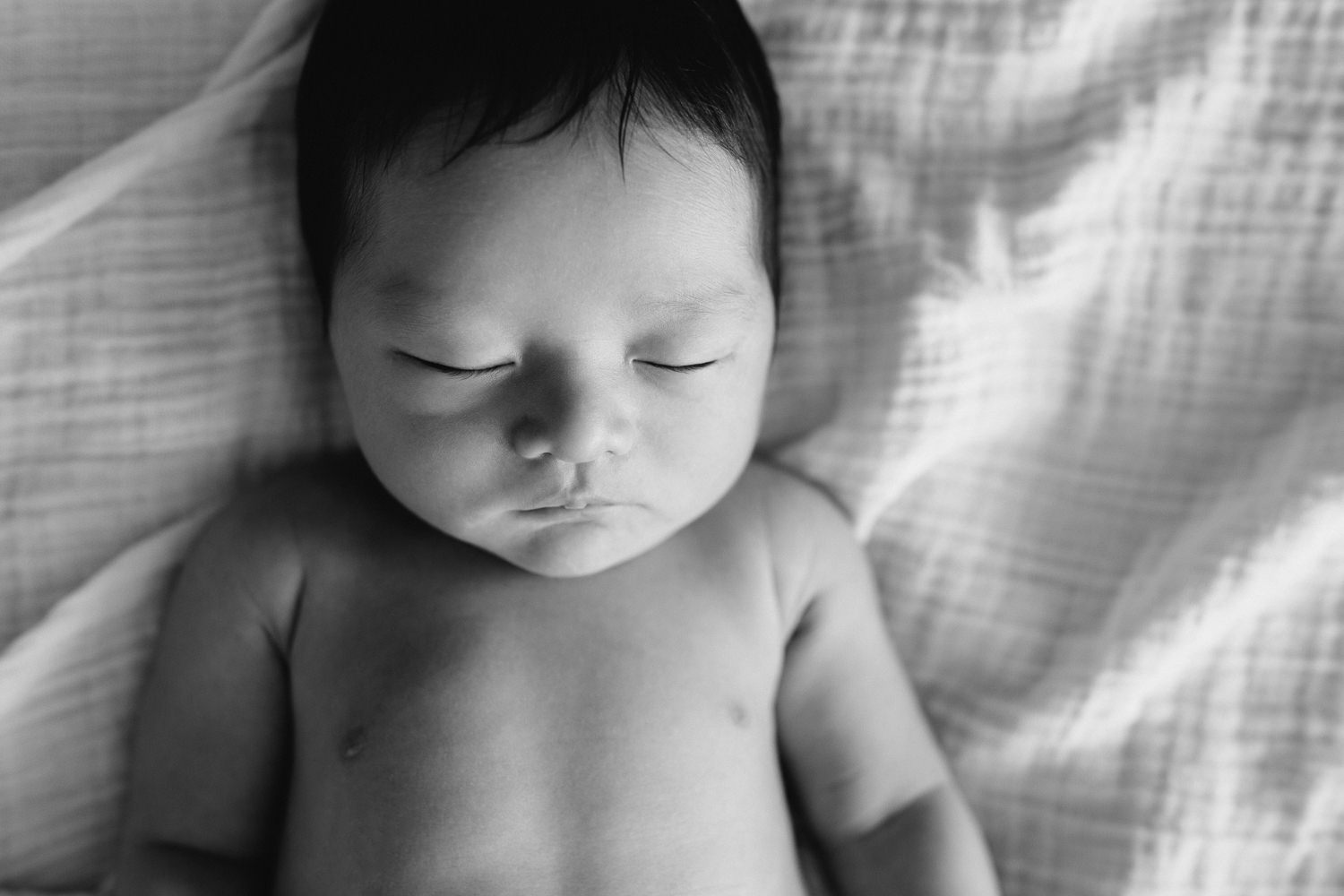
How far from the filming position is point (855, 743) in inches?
48.9

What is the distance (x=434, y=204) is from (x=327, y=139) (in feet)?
0.48

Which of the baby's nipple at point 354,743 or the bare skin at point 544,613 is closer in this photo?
the bare skin at point 544,613

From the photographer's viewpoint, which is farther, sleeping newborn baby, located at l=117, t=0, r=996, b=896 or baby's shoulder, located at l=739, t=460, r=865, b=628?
baby's shoulder, located at l=739, t=460, r=865, b=628

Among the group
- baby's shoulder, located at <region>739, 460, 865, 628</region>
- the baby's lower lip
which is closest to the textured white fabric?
baby's shoulder, located at <region>739, 460, 865, 628</region>

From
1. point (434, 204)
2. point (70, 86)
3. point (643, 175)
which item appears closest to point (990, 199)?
point (643, 175)

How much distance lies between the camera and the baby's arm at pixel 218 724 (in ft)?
3.89

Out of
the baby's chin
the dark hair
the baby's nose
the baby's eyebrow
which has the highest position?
the dark hair

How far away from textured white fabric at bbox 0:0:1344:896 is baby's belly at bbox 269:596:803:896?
249 mm

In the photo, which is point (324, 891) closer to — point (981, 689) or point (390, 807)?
point (390, 807)

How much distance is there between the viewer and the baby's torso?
44.2 inches

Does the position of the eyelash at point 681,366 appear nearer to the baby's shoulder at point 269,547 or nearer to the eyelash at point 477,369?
the eyelash at point 477,369

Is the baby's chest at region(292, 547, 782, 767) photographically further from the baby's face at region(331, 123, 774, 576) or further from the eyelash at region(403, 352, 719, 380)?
the eyelash at region(403, 352, 719, 380)

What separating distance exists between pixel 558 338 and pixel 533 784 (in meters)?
→ 0.39

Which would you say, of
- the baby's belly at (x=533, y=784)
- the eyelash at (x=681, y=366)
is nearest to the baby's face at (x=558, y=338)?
the eyelash at (x=681, y=366)
